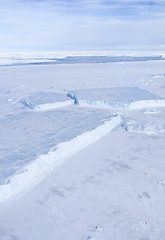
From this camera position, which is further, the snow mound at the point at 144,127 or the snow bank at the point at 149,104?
the snow bank at the point at 149,104

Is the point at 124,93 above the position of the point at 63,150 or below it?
Answer: above

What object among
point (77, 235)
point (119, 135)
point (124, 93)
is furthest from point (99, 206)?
point (124, 93)

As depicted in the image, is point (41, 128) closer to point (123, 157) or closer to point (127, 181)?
point (123, 157)

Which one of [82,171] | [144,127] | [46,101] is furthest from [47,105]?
[82,171]

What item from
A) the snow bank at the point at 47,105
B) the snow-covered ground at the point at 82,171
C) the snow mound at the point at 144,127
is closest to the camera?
the snow-covered ground at the point at 82,171

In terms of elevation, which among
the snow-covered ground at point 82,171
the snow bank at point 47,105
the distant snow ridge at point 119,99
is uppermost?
the distant snow ridge at point 119,99

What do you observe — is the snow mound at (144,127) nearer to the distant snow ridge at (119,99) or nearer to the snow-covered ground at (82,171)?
the snow-covered ground at (82,171)

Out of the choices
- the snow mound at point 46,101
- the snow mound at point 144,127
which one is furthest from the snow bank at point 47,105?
the snow mound at point 144,127

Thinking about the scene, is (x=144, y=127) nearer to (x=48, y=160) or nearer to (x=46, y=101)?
(x=48, y=160)
